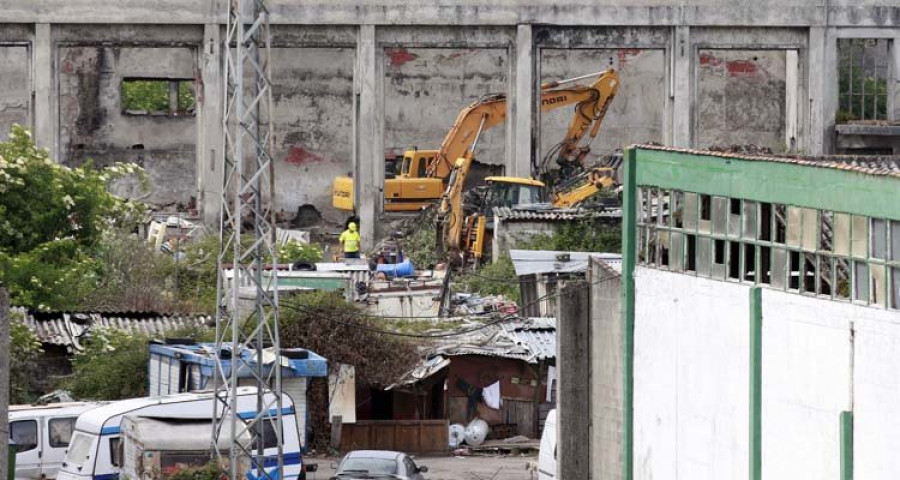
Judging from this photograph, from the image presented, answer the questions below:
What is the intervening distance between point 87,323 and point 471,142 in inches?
837

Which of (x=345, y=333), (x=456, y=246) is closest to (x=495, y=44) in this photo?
(x=456, y=246)

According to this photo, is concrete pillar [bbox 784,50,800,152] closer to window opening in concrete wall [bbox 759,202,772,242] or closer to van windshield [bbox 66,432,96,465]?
window opening in concrete wall [bbox 759,202,772,242]

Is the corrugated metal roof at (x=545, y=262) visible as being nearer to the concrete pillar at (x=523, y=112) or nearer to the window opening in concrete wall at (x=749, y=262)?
the concrete pillar at (x=523, y=112)

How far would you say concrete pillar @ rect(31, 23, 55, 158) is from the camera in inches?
2068

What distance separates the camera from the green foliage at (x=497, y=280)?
42.6 m

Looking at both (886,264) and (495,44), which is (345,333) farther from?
(495,44)

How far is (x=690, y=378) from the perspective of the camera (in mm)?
26625

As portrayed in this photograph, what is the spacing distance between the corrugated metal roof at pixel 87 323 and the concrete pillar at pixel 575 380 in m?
8.07

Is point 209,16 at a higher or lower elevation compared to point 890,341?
higher

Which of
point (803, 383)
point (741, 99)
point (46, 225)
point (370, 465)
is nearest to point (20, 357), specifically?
point (46, 225)

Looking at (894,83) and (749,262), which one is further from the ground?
(894,83)

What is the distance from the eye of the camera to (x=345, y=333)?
3512cm

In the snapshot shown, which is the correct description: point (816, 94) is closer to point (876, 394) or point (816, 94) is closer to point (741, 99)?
point (741, 99)

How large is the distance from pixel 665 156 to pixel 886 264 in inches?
271
